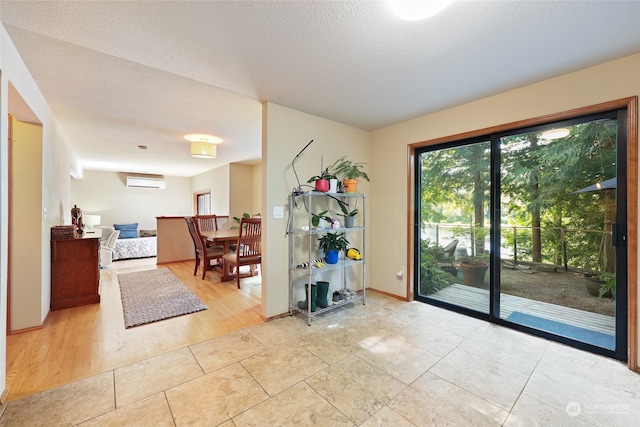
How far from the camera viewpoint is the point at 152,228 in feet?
27.0

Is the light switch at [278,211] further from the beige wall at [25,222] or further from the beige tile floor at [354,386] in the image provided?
the beige wall at [25,222]

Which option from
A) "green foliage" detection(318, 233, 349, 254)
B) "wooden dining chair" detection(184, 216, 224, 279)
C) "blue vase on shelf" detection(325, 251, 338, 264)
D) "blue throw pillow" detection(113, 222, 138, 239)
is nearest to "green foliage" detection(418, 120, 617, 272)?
"green foliage" detection(318, 233, 349, 254)

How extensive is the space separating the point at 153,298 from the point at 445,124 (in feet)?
13.8

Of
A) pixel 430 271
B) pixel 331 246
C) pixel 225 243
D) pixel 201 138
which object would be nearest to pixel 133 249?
pixel 225 243

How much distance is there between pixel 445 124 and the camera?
2.91 m

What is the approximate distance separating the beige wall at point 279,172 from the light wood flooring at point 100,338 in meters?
0.40

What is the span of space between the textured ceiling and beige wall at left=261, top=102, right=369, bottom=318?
7.0 inches

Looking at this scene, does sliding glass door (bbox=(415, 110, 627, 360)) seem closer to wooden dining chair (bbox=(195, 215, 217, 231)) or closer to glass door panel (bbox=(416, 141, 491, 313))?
glass door panel (bbox=(416, 141, 491, 313))

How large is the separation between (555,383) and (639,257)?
1.11m

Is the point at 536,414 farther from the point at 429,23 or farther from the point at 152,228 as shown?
the point at 152,228

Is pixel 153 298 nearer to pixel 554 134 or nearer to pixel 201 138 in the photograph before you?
pixel 201 138

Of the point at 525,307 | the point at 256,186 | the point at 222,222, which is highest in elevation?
the point at 256,186

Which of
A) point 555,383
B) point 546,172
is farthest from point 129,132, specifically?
point 555,383

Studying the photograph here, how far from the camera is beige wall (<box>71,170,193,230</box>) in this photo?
7.38m
